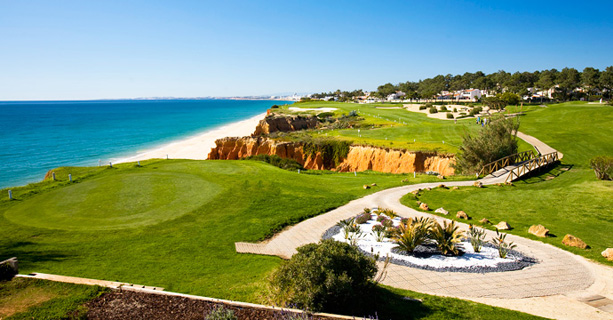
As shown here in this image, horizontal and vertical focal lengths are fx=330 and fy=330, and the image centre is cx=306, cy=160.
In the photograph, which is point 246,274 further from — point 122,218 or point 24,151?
point 24,151

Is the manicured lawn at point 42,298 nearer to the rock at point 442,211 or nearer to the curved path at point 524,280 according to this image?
the curved path at point 524,280

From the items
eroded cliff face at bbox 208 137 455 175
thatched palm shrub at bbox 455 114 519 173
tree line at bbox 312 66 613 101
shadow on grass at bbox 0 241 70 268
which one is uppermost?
tree line at bbox 312 66 613 101

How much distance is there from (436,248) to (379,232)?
2257mm

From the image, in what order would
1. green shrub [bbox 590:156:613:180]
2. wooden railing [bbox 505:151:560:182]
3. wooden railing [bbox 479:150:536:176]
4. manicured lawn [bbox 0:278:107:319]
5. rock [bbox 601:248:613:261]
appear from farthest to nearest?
wooden railing [bbox 479:150:536:176], wooden railing [bbox 505:151:560:182], green shrub [bbox 590:156:613:180], rock [bbox 601:248:613:261], manicured lawn [bbox 0:278:107:319]

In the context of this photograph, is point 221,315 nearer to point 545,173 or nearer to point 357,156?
point 545,173

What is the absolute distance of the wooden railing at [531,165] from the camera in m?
22.9

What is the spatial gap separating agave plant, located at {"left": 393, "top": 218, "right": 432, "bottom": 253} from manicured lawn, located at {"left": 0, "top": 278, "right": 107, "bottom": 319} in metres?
9.79

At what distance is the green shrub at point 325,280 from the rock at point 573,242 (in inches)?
370

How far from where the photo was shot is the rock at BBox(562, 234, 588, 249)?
12.4m

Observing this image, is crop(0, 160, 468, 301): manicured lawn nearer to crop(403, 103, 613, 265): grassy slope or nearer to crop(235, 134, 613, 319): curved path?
crop(235, 134, 613, 319): curved path

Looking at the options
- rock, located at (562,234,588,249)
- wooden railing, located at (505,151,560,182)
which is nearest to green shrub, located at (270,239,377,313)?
rock, located at (562,234,588,249)

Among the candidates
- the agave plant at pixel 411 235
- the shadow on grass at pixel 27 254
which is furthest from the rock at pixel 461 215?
the shadow on grass at pixel 27 254

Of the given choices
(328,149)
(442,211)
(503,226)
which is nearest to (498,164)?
(442,211)

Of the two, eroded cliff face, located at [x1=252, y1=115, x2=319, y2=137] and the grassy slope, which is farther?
eroded cliff face, located at [x1=252, y1=115, x2=319, y2=137]
